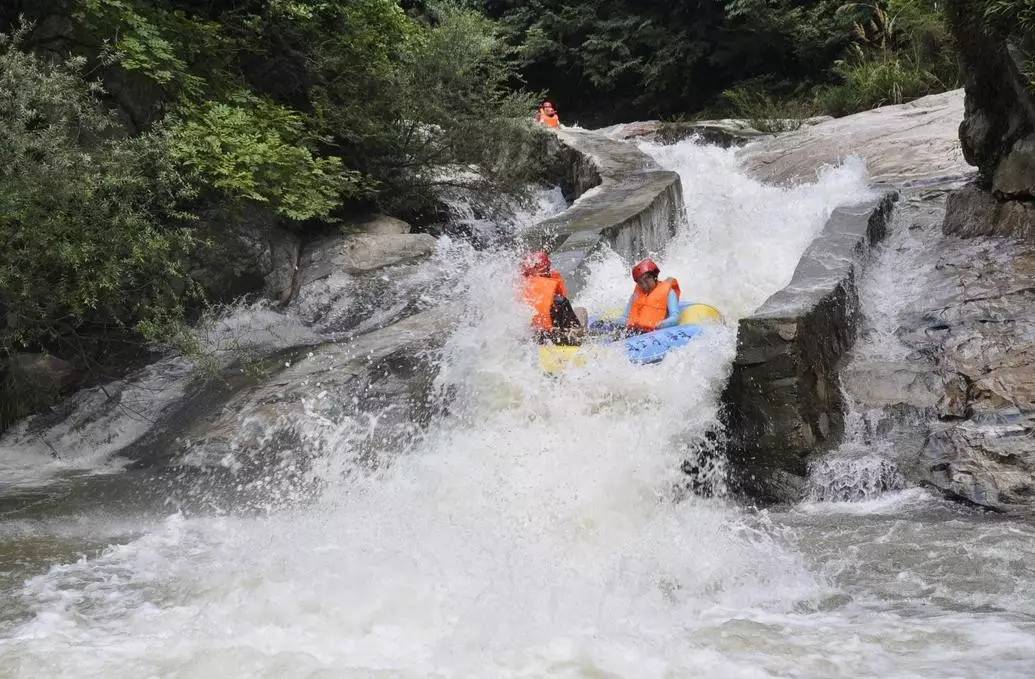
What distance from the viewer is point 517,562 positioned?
464 centimetres

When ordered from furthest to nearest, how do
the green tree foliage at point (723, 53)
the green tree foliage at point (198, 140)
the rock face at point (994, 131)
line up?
the green tree foliage at point (723, 53) < the rock face at point (994, 131) < the green tree foliage at point (198, 140)

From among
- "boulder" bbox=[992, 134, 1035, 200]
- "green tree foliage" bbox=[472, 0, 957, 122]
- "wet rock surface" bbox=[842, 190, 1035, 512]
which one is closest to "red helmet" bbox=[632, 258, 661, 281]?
"wet rock surface" bbox=[842, 190, 1035, 512]

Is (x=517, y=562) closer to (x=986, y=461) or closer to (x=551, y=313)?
(x=551, y=313)

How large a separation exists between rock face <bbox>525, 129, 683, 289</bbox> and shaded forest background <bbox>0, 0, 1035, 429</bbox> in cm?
121

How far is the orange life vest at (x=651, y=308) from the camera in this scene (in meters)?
7.23

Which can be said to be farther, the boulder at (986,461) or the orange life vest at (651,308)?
the orange life vest at (651,308)

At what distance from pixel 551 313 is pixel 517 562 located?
8.92 feet

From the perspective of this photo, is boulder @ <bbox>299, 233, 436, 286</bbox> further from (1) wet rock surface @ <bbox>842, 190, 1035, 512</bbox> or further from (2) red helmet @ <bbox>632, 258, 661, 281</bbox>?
(1) wet rock surface @ <bbox>842, 190, 1035, 512</bbox>

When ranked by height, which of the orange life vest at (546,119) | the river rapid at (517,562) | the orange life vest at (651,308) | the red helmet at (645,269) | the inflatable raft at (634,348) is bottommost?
the river rapid at (517,562)

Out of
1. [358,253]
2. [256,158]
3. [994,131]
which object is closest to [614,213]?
[358,253]

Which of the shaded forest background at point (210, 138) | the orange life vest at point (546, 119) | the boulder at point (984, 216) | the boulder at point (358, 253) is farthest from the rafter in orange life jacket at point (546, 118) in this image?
the boulder at point (984, 216)

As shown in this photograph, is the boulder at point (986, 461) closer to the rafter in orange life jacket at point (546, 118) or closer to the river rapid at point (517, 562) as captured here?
the river rapid at point (517, 562)

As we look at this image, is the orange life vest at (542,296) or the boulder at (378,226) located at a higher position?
the boulder at (378,226)

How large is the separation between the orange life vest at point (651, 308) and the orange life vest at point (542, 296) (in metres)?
0.62
